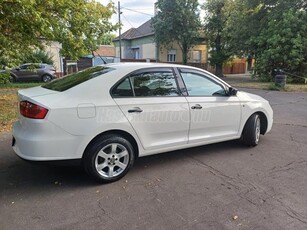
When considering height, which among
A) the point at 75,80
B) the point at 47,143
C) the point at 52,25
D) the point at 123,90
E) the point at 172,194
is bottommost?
the point at 172,194

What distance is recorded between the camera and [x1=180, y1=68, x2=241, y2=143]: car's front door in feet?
14.1

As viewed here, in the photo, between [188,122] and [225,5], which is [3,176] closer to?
[188,122]

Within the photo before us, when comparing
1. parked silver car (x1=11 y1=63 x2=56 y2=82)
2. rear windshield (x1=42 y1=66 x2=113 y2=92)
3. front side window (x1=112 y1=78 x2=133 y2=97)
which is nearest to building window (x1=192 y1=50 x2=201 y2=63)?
parked silver car (x1=11 y1=63 x2=56 y2=82)

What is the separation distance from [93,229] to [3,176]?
6.35 feet

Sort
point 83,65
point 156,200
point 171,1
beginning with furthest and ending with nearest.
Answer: point 83,65 < point 171,1 < point 156,200

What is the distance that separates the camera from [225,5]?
2459cm

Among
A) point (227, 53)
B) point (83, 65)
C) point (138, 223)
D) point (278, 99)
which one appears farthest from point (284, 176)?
point (83, 65)

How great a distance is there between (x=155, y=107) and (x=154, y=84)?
15.0 inches

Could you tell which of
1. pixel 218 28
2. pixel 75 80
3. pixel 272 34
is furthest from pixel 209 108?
pixel 218 28

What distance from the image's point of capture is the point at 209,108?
4414 millimetres

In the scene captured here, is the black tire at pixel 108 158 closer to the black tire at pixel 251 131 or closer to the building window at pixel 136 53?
the black tire at pixel 251 131

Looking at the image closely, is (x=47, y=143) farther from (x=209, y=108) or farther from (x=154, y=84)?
(x=209, y=108)

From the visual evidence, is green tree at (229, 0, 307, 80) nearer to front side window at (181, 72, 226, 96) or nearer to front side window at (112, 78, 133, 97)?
front side window at (181, 72, 226, 96)

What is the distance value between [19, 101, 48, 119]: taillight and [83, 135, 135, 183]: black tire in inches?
27.4
